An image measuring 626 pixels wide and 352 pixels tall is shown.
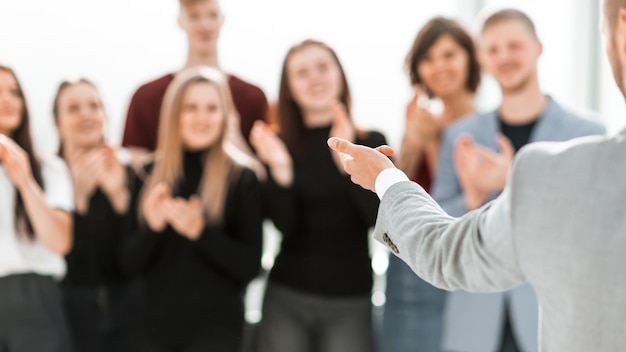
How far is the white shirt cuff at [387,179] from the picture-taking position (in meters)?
1.19

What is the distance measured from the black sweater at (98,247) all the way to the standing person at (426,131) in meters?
0.83

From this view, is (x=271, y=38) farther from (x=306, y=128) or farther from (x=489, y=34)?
(x=489, y=34)

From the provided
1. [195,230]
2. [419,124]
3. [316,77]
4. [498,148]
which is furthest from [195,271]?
[498,148]

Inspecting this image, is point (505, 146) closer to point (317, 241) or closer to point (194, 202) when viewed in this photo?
point (317, 241)

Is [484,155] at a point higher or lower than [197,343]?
higher

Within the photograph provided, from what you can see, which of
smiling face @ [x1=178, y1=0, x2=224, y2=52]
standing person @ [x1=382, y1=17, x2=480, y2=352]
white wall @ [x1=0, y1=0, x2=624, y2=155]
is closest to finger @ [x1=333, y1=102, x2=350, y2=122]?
standing person @ [x1=382, y1=17, x2=480, y2=352]

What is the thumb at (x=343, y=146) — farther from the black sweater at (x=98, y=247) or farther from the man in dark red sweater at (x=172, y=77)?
the man in dark red sweater at (x=172, y=77)

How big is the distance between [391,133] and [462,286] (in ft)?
8.20

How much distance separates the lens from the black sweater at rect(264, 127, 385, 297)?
8.36ft

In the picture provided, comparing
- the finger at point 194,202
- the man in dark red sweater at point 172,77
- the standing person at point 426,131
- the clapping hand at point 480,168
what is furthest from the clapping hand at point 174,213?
the clapping hand at point 480,168

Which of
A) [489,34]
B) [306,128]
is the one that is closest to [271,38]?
[306,128]

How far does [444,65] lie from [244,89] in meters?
0.66

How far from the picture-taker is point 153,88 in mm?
2855

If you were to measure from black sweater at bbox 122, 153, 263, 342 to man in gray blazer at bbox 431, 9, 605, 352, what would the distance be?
0.57 m
